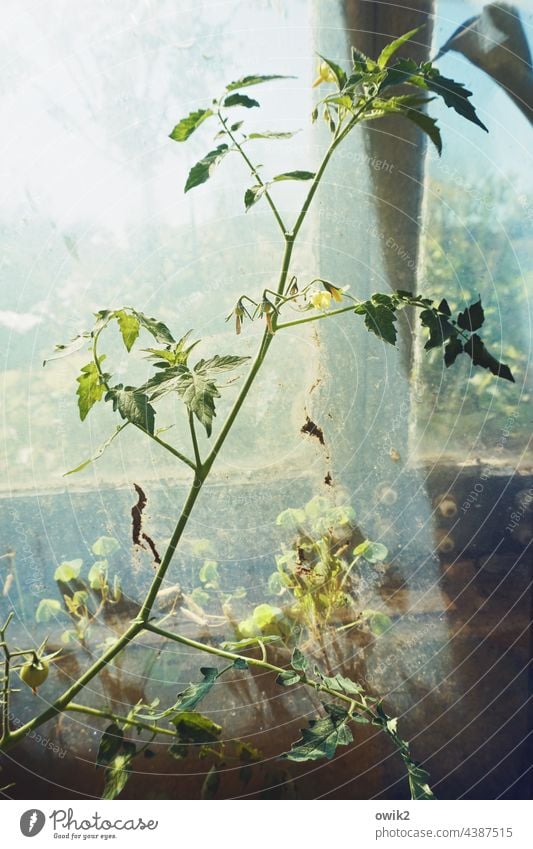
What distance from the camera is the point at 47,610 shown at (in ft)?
2.48

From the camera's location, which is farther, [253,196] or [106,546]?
[106,546]

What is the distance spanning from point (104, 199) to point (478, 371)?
417mm

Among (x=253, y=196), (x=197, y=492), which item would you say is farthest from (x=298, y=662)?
(x=253, y=196)

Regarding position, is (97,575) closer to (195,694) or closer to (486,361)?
(195,694)

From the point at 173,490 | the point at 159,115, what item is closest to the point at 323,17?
the point at 159,115

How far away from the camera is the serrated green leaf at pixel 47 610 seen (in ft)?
2.47

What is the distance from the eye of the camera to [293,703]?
760 mm
